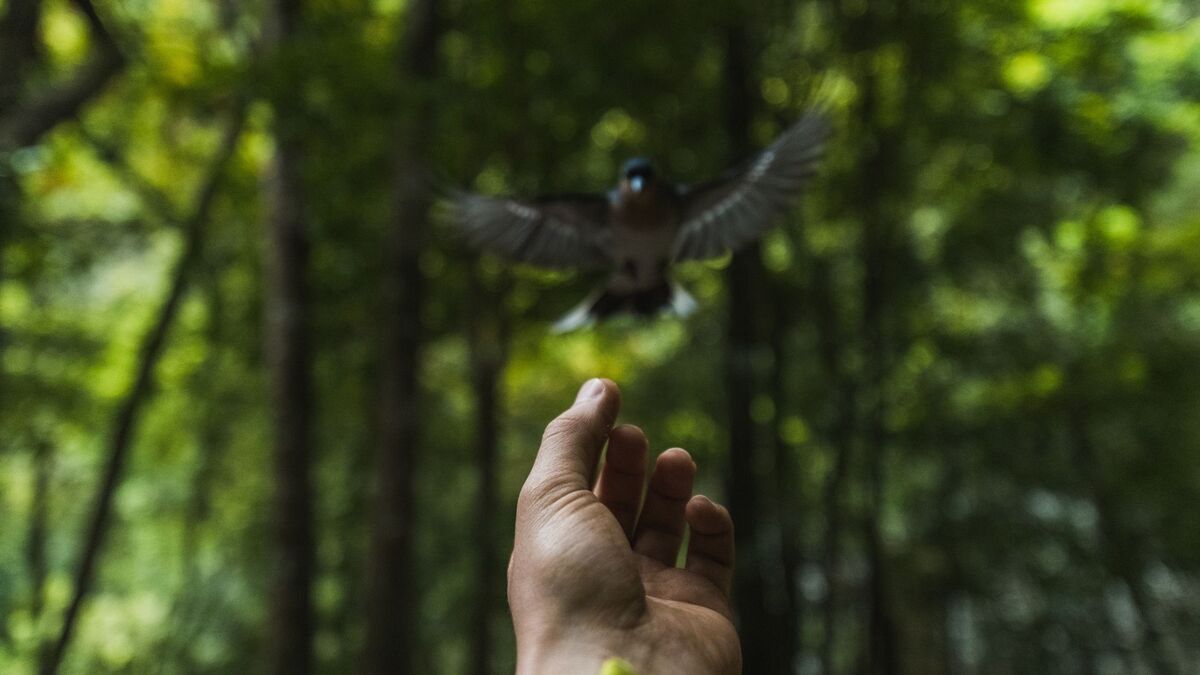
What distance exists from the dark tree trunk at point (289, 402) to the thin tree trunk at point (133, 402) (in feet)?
1.17

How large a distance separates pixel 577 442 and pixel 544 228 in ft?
1.94

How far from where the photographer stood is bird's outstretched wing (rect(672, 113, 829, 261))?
140 cm

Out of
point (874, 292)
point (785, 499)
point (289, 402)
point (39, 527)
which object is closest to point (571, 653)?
point (289, 402)

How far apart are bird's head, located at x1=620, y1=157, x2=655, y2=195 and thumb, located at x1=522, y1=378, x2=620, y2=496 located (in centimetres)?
37

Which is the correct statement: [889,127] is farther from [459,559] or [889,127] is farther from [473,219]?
[459,559]

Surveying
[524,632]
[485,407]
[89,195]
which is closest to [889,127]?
[485,407]

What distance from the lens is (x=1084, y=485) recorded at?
152 inches

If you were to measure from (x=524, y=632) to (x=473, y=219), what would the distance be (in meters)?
0.96

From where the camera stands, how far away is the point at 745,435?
2955 millimetres

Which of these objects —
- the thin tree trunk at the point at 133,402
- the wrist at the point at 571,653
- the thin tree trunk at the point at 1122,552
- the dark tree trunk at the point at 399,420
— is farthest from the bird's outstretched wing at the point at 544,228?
the thin tree trunk at the point at 1122,552

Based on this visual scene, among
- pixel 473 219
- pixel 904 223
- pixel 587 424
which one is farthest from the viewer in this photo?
pixel 904 223

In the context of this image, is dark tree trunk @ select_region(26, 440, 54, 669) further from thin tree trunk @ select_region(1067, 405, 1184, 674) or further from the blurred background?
thin tree trunk @ select_region(1067, 405, 1184, 674)

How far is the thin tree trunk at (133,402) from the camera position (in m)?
3.01

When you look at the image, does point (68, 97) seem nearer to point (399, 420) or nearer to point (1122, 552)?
point (399, 420)
